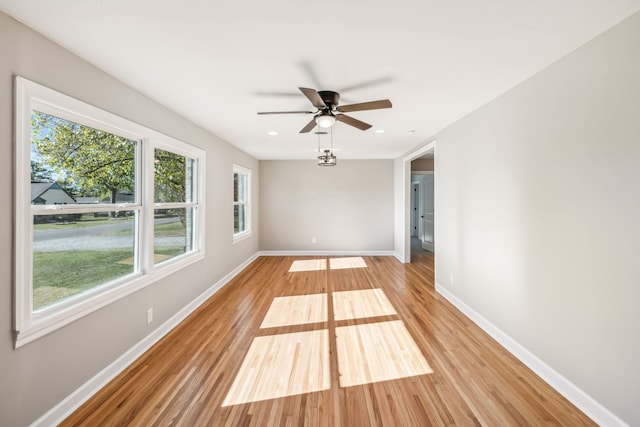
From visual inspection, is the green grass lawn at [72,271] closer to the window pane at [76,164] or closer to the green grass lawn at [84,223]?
the green grass lawn at [84,223]

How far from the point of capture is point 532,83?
2.38m

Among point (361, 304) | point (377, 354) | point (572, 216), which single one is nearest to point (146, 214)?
point (377, 354)

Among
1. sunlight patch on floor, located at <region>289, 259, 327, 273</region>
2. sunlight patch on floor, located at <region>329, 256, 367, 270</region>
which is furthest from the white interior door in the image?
sunlight patch on floor, located at <region>289, 259, 327, 273</region>

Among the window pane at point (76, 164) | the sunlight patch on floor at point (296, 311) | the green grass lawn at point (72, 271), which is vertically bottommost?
the sunlight patch on floor at point (296, 311)

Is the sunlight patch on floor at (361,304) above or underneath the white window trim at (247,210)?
underneath

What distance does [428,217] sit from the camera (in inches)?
324

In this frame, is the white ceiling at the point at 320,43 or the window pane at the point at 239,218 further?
the window pane at the point at 239,218

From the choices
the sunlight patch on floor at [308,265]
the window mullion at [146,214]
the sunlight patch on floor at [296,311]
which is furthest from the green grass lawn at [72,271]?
the sunlight patch on floor at [308,265]

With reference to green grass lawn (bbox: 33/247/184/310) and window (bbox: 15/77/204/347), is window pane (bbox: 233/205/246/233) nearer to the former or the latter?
window (bbox: 15/77/204/347)

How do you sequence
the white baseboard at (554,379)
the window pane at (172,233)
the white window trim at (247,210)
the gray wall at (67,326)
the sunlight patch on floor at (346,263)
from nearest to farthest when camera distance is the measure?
1. the gray wall at (67,326)
2. the white baseboard at (554,379)
3. the window pane at (172,233)
4. the white window trim at (247,210)
5. the sunlight patch on floor at (346,263)

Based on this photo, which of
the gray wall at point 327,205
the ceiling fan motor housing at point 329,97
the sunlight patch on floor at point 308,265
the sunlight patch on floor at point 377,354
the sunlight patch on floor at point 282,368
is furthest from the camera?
the gray wall at point 327,205

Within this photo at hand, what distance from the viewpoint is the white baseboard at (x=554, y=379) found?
1.79 meters

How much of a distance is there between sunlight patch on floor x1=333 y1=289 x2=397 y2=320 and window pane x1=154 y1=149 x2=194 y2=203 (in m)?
2.48

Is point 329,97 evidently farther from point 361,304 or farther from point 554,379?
point 554,379
